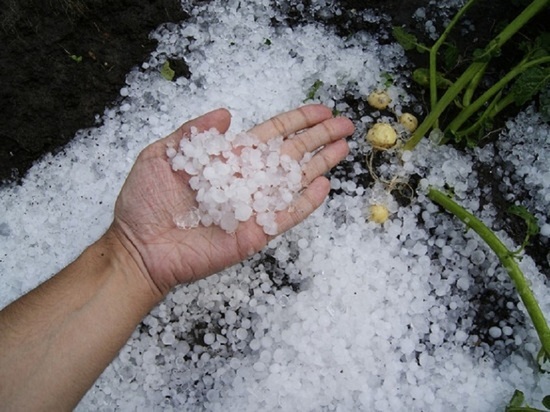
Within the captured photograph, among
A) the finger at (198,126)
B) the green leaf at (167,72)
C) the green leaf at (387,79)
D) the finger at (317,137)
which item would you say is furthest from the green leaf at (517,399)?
the green leaf at (167,72)

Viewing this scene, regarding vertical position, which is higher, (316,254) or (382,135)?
(382,135)

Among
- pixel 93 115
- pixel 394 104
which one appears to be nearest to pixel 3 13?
pixel 93 115

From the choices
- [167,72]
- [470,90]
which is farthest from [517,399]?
[167,72]

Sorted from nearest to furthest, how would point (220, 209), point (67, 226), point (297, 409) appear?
1. point (220, 209)
2. point (297, 409)
3. point (67, 226)

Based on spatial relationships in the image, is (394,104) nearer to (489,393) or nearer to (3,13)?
(489,393)

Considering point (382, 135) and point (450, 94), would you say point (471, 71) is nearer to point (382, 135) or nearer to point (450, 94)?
point (450, 94)

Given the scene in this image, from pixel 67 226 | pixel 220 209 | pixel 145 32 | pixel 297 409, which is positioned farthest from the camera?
pixel 145 32
